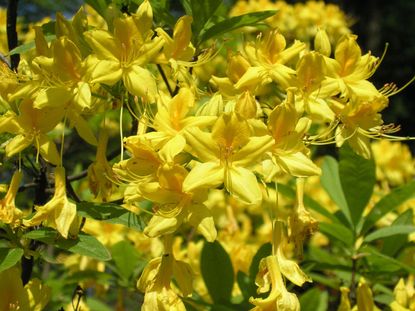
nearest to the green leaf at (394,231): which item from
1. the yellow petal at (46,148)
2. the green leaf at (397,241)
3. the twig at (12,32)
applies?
the green leaf at (397,241)

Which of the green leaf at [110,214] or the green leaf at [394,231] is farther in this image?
the green leaf at [394,231]

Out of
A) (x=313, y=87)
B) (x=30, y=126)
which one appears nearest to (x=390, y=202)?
(x=313, y=87)

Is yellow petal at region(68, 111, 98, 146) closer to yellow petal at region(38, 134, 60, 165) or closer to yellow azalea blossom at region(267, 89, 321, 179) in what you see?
yellow petal at region(38, 134, 60, 165)

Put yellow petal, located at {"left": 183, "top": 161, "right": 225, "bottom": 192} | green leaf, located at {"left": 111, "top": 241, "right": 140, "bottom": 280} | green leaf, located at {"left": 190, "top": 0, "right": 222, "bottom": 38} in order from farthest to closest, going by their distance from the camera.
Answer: green leaf, located at {"left": 111, "top": 241, "right": 140, "bottom": 280} → green leaf, located at {"left": 190, "top": 0, "right": 222, "bottom": 38} → yellow petal, located at {"left": 183, "top": 161, "right": 225, "bottom": 192}

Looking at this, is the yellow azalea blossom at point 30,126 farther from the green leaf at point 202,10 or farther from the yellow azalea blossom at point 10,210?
the green leaf at point 202,10

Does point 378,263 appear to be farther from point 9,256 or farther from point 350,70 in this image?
point 9,256

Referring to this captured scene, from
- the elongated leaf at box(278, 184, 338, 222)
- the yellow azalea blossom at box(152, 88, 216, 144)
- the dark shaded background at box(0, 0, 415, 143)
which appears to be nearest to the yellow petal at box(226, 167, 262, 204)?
the yellow azalea blossom at box(152, 88, 216, 144)

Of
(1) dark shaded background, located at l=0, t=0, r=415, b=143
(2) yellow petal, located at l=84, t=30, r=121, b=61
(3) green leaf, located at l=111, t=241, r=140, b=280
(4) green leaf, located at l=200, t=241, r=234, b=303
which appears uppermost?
(2) yellow petal, located at l=84, t=30, r=121, b=61
